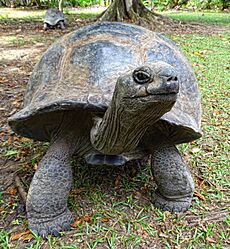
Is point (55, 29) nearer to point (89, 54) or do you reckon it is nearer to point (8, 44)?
point (8, 44)

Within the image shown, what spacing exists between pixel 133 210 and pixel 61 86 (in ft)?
2.75

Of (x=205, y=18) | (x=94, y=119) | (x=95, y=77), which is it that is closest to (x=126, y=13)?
(x=205, y=18)

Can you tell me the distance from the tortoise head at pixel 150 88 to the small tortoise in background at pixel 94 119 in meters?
0.21

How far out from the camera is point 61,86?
191 centimetres

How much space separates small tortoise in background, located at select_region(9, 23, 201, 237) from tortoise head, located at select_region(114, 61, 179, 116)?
21 centimetres

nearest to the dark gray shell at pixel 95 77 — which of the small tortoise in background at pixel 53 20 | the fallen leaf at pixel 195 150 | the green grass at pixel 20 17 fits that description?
the fallen leaf at pixel 195 150

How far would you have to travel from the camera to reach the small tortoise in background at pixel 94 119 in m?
1.78

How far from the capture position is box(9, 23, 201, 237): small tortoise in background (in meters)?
1.78

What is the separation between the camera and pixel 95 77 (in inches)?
73.5

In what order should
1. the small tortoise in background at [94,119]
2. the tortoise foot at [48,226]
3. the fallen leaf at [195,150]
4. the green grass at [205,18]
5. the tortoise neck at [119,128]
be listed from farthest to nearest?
the green grass at [205,18] < the fallen leaf at [195,150] < the tortoise foot at [48,226] < the small tortoise in background at [94,119] < the tortoise neck at [119,128]

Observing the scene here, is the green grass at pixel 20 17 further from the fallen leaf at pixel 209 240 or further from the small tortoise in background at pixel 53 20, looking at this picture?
the fallen leaf at pixel 209 240

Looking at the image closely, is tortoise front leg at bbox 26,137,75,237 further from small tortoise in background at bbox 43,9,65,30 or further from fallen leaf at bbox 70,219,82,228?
small tortoise in background at bbox 43,9,65,30

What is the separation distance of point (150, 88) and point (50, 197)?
0.91 meters

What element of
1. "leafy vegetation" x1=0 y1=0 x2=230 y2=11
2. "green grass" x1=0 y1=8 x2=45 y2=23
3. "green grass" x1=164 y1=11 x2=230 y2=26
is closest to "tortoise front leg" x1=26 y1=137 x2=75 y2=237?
"green grass" x1=0 y1=8 x2=45 y2=23
